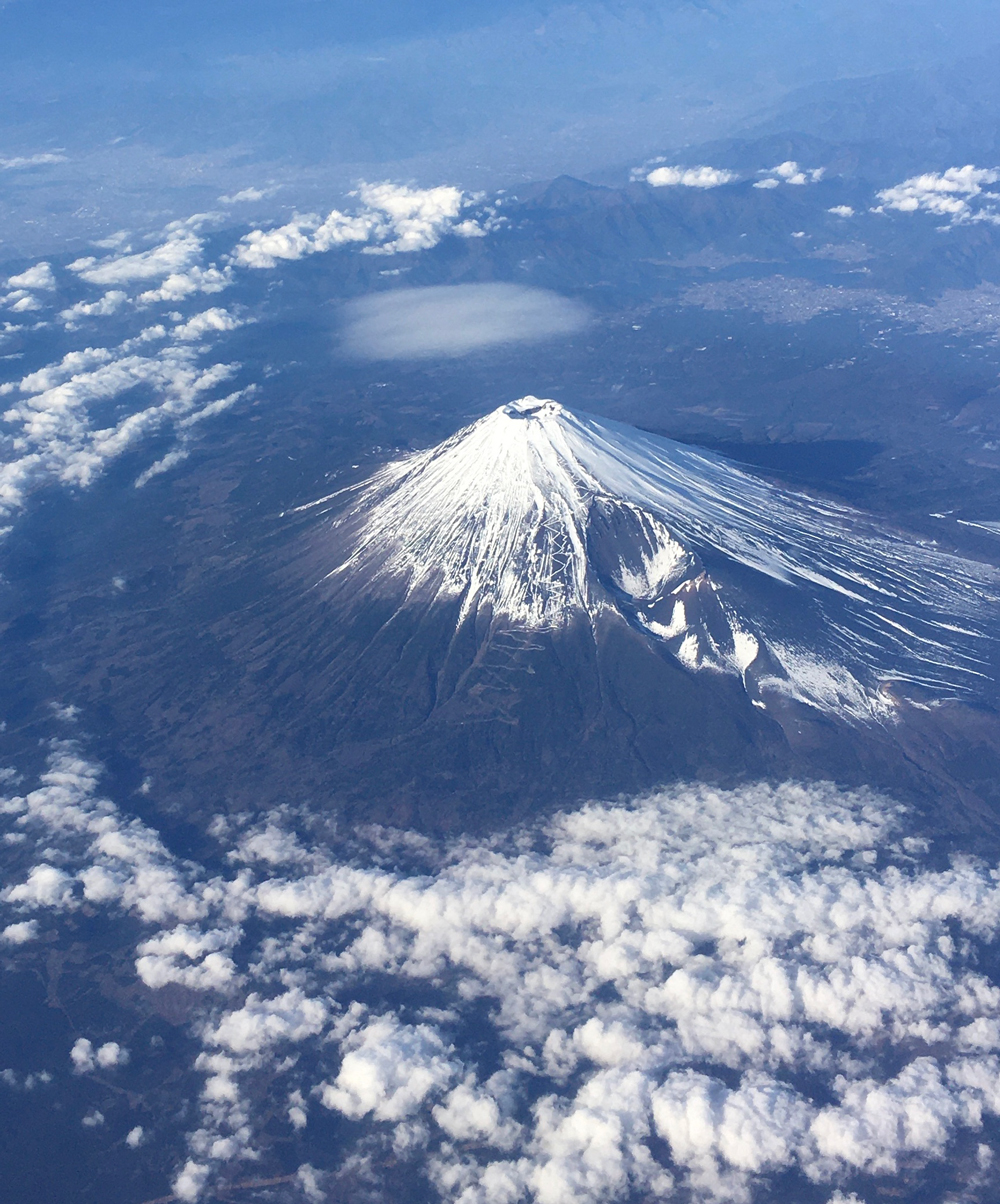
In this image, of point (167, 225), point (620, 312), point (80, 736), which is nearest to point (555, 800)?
point (80, 736)

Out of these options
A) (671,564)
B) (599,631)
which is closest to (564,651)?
(599,631)

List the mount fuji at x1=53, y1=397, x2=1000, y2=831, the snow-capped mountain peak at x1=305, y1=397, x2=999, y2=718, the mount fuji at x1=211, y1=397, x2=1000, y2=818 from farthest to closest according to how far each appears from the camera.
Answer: the snow-capped mountain peak at x1=305, y1=397, x2=999, y2=718, the mount fuji at x1=211, y1=397, x2=1000, y2=818, the mount fuji at x1=53, y1=397, x2=1000, y2=831

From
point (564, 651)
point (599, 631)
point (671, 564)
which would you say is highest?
point (671, 564)

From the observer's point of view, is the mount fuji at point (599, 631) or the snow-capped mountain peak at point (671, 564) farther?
the snow-capped mountain peak at point (671, 564)

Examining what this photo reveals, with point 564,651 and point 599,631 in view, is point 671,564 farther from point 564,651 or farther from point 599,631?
point 564,651

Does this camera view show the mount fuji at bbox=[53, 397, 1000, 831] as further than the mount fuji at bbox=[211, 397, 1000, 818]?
No

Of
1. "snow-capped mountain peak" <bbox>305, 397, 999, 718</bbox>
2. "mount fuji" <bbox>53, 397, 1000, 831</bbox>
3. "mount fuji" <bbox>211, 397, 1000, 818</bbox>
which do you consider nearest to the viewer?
"mount fuji" <bbox>53, 397, 1000, 831</bbox>

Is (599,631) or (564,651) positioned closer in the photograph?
(599,631)

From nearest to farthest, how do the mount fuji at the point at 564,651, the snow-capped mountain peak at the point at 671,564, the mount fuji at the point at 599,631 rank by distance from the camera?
the mount fuji at the point at 564,651 → the mount fuji at the point at 599,631 → the snow-capped mountain peak at the point at 671,564

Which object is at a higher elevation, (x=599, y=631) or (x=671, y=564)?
(x=671, y=564)

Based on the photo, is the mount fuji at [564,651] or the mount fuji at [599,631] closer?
the mount fuji at [564,651]

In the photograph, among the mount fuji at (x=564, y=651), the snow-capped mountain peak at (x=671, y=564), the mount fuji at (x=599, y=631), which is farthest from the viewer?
the snow-capped mountain peak at (x=671, y=564)
